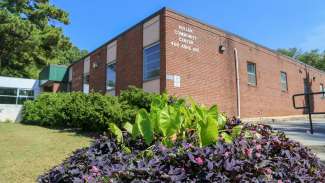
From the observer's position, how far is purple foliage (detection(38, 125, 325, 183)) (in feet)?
6.58

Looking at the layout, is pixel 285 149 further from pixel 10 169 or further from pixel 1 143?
pixel 1 143

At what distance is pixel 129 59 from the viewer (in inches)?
622

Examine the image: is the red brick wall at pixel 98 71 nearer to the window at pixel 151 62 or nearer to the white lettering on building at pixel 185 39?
the window at pixel 151 62

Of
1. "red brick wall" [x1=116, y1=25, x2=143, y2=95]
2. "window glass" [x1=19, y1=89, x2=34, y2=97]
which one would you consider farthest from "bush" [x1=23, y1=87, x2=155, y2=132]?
"window glass" [x1=19, y1=89, x2=34, y2=97]

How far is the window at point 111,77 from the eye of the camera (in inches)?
695

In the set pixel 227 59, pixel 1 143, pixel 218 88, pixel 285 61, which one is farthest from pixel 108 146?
pixel 285 61

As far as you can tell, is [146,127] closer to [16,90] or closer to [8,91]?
[8,91]

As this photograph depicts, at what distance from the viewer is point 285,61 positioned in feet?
71.2

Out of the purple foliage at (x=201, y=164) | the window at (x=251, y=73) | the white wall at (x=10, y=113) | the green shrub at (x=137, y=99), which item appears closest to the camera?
the purple foliage at (x=201, y=164)

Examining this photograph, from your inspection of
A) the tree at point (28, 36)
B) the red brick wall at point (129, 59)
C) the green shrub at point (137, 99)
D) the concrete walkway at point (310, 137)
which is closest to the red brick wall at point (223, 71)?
the red brick wall at point (129, 59)

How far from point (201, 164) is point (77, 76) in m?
22.8

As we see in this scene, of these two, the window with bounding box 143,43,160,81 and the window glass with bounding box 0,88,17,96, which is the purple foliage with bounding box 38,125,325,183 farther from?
the window glass with bounding box 0,88,17,96

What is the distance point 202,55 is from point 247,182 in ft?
41.9

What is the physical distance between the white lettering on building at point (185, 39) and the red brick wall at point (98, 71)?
6.69 m
